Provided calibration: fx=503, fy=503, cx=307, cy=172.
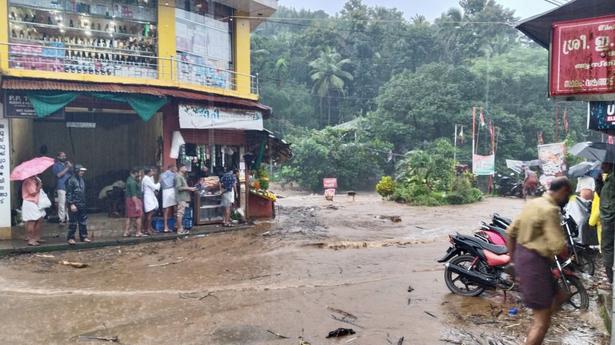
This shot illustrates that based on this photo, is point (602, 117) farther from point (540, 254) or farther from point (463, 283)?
point (540, 254)

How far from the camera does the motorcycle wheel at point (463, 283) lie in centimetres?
720

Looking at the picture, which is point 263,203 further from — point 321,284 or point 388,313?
point 388,313

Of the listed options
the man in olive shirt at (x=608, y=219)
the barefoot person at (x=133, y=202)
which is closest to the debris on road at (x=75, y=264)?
the barefoot person at (x=133, y=202)

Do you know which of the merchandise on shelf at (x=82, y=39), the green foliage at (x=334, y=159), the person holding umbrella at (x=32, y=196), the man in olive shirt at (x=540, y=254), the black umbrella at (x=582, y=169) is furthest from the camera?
the green foliage at (x=334, y=159)

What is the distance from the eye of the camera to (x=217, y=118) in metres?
14.4

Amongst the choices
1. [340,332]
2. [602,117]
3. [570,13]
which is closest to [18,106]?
[340,332]

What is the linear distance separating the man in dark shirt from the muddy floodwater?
2.17 metres

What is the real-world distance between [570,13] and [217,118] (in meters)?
10.5

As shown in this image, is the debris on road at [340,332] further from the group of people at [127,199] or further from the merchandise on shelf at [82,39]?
the merchandise on shelf at [82,39]

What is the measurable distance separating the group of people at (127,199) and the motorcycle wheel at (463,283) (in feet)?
25.1

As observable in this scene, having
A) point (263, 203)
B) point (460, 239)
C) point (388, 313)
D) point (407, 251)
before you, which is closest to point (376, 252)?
point (407, 251)

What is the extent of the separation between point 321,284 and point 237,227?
647cm

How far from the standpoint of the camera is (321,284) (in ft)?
27.0

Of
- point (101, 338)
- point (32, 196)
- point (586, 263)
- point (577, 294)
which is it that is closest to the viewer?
point (101, 338)
